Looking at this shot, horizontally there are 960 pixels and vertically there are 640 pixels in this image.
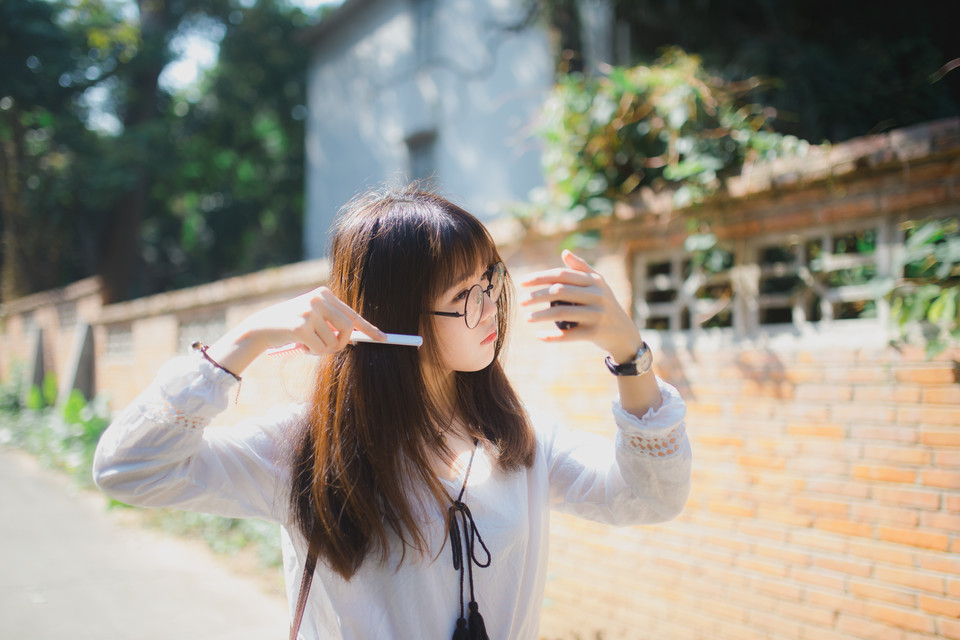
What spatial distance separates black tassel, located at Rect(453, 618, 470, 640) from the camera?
125 cm

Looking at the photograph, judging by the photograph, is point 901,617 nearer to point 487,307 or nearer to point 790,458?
point 790,458

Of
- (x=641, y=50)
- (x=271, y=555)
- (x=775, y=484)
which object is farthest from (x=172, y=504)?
(x=641, y=50)

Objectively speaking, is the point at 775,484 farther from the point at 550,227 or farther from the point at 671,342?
the point at 550,227

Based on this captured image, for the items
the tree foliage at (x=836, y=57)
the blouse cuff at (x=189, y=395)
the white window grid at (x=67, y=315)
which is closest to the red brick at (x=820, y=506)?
the tree foliage at (x=836, y=57)

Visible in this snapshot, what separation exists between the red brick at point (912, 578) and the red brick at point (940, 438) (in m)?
0.47

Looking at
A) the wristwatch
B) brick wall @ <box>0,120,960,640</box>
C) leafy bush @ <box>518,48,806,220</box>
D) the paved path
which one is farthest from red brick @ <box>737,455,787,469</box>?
the paved path

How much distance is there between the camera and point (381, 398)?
4.39 feet

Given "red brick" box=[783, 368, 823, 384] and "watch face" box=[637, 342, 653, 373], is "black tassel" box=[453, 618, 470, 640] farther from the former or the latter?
"red brick" box=[783, 368, 823, 384]

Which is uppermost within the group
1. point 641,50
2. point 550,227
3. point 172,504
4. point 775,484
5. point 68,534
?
point 641,50

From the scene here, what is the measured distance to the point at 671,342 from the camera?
3.26 meters

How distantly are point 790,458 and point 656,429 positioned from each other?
1.79 m

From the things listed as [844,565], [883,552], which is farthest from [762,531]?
[883,552]

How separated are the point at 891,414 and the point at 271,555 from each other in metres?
3.97

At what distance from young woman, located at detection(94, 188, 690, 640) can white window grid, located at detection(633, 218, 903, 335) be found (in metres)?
1.81
